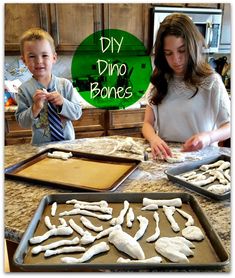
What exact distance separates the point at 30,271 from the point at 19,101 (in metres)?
0.55

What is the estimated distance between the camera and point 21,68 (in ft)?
4.46

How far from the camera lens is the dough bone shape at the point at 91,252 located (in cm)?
32

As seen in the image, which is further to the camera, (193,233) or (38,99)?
(38,99)

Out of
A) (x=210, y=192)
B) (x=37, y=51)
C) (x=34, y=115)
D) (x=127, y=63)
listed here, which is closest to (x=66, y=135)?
(x=34, y=115)

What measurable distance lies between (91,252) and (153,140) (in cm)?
40

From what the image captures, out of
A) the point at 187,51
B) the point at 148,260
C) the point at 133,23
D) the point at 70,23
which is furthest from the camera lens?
the point at 70,23

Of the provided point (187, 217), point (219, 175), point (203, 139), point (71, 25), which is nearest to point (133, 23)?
point (71, 25)

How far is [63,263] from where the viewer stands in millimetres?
315

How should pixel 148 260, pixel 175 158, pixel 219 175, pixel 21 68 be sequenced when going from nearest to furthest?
pixel 148 260 → pixel 219 175 → pixel 175 158 → pixel 21 68

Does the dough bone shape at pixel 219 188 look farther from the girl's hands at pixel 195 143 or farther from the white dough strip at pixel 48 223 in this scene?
the white dough strip at pixel 48 223

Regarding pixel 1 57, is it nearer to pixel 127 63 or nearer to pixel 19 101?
pixel 19 101

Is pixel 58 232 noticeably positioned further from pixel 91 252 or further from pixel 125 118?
pixel 125 118

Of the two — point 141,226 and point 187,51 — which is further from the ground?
point 187,51
